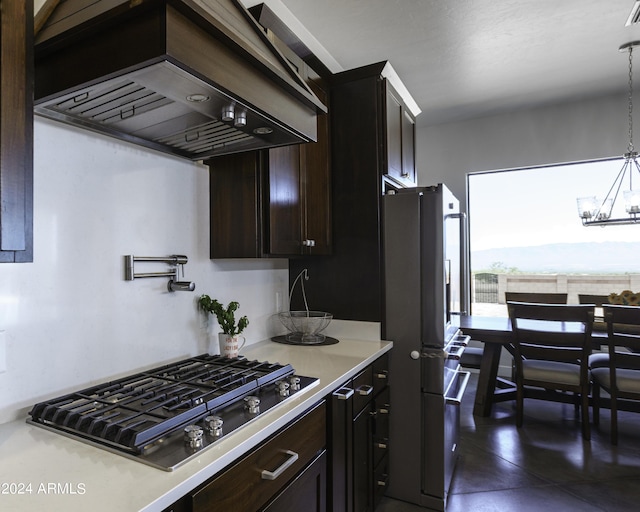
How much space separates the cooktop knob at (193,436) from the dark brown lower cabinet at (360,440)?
653 mm

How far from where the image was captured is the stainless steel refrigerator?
206 centimetres

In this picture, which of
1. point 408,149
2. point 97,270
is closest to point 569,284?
point 408,149

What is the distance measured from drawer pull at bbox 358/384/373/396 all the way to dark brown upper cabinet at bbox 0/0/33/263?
137 cm

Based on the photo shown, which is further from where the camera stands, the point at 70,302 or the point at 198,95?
the point at 70,302

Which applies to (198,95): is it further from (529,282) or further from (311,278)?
(529,282)

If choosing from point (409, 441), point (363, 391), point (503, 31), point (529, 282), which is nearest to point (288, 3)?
point (503, 31)

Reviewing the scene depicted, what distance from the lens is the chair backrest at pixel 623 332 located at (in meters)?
2.61

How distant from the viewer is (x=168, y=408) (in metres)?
1.06

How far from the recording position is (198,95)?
1.12 meters

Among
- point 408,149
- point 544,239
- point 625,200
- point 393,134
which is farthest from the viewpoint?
point 544,239

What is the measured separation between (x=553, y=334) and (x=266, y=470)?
2.53 m

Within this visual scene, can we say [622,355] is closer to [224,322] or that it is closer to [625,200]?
[625,200]

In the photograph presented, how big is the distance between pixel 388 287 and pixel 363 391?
65 cm

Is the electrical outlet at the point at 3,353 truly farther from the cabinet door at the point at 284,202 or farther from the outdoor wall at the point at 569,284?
the outdoor wall at the point at 569,284
